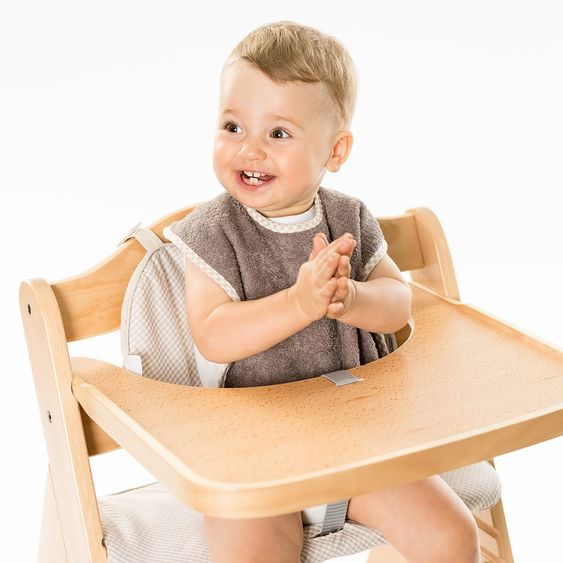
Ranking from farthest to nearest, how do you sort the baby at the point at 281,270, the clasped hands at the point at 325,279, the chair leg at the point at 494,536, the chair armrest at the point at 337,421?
the chair leg at the point at 494,536 < the baby at the point at 281,270 < the clasped hands at the point at 325,279 < the chair armrest at the point at 337,421

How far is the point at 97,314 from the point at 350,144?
0.40 meters

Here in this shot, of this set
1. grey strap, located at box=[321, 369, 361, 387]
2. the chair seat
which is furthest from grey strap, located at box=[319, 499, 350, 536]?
grey strap, located at box=[321, 369, 361, 387]

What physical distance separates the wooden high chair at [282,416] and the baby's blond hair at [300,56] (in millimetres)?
312

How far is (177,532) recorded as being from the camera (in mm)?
1385

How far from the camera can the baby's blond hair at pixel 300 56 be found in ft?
4.37

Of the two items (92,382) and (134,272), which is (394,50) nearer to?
(134,272)

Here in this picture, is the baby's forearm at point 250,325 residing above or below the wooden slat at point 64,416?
above

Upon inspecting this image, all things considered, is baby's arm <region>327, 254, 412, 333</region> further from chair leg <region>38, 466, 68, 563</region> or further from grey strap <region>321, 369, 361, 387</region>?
chair leg <region>38, 466, 68, 563</region>

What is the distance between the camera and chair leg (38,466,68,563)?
1479 millimetres

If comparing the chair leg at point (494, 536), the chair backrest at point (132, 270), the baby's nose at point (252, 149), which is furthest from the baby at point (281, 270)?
the chair leg at point (494, 536)

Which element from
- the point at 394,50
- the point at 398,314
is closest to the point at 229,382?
the point at 398,314

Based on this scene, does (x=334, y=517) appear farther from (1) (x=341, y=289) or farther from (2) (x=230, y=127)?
(2) (x=230, y=127)

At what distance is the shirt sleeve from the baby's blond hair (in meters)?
0.19

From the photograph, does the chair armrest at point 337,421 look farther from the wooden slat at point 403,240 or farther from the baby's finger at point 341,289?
the wooden slat at point 403,240
